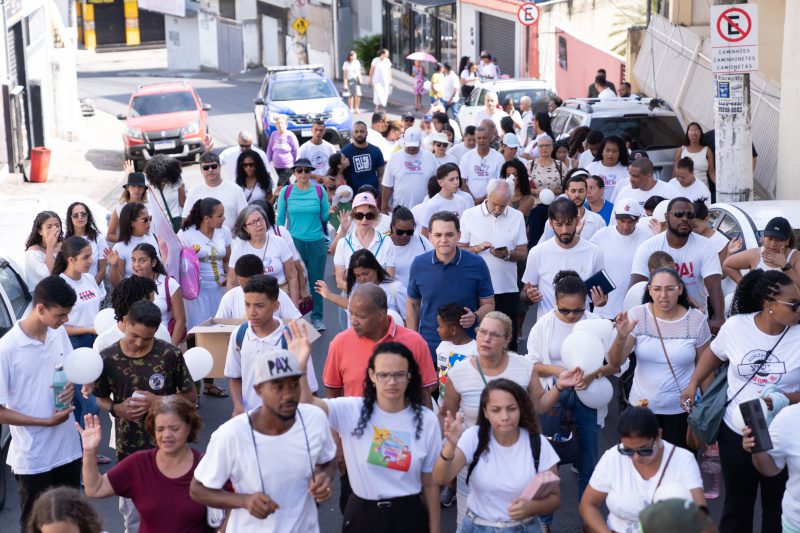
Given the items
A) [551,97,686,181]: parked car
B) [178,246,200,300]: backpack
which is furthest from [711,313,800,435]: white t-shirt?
[551,97,686,181]: parked car

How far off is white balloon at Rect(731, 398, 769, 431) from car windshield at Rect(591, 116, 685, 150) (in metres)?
10.2

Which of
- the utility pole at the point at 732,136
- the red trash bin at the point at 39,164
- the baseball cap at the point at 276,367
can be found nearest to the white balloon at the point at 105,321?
the baseball cap at the point at 276,367

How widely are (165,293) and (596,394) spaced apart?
363 centimetres

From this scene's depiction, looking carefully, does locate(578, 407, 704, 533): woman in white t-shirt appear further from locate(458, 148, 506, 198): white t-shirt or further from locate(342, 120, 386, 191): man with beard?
locate(342, 120, 386, 191): man with beard

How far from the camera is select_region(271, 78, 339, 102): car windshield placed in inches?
1075

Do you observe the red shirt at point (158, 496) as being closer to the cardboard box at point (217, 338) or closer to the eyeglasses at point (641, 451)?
the eyeglasses at point (641, 451)

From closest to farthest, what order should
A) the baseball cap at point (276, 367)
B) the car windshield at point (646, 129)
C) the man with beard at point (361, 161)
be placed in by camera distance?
the baseball cap at point (276, 367)
the man with beard at point (361, 161)
the car windshield at point (646, 129)

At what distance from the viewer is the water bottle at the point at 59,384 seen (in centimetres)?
667

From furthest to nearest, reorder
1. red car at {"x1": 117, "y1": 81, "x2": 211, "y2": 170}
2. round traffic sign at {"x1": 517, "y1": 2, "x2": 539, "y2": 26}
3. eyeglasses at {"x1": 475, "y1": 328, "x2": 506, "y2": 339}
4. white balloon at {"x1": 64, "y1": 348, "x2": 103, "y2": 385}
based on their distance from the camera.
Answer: round traffic sign at {"x1": 517, "y1": 2, "x2": 539, "y2": 26}, red car at {"x1": 117, "y1": 81, "x2": 211, "y2": 170}, eyeglasses at {"x1": 475, "y1": 328, "x2": 506, "y2": 339}, white balloon at {"x1": 64, "y1": 348, "x2": 103, "y2": 385}

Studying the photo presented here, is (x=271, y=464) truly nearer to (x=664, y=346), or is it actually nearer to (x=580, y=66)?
(x=664, y=346)

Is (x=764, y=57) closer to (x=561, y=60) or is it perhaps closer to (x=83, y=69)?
(x=561, y=60)

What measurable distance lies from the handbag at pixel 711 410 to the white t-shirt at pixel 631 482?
1.17 meters

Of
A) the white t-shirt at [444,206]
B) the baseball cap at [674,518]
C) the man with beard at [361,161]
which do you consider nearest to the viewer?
the baseball cap at [674,518]

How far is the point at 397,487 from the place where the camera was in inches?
224
